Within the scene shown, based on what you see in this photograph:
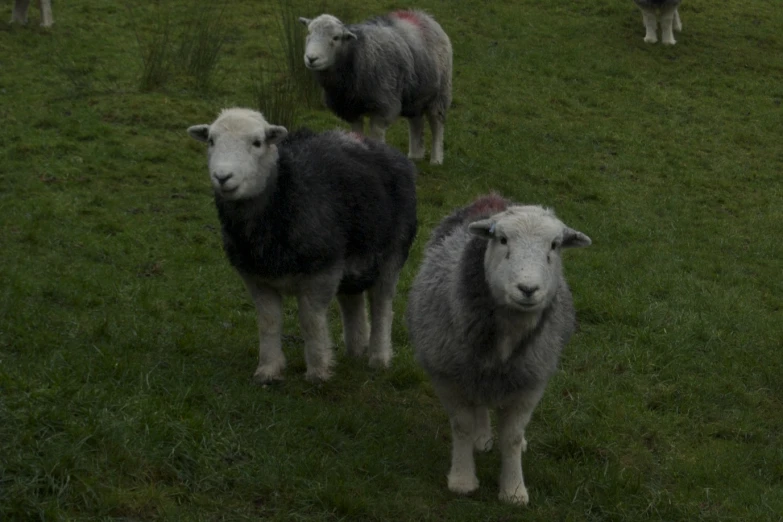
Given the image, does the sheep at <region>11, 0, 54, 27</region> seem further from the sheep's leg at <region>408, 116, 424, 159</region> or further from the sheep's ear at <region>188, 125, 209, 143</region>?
the sheep's ear at <region>188, 125, 209, 143</region>

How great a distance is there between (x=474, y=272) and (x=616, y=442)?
183 cm

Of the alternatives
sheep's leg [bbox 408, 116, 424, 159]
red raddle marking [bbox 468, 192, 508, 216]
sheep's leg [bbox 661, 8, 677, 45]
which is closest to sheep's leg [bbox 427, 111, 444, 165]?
sheep's leg [bbox 408, 116, 424, 159]

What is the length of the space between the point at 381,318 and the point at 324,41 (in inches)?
203

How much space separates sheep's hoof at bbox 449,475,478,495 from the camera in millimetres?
5766

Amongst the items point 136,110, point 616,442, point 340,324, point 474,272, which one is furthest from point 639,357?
point 136,110

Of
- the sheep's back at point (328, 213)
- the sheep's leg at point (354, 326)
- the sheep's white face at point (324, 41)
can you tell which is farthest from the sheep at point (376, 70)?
the sheep's leg at point (354, 326)

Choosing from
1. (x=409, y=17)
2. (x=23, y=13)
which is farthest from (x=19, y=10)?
(x=409, y=17)

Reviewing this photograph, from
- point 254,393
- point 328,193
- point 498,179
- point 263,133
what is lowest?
point 498,179

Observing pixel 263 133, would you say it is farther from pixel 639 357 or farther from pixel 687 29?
pixel 687 29

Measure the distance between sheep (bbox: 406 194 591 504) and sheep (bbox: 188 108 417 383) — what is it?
985 millimetres

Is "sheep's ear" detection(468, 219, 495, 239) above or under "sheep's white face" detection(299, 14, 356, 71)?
above

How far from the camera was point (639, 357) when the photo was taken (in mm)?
8188

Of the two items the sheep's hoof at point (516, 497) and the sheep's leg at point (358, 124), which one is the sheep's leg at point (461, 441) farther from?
the sheep's leg at point (358, 124)

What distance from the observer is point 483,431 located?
636cm
